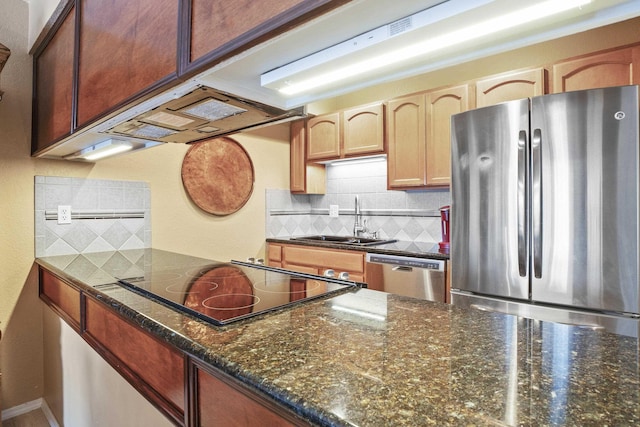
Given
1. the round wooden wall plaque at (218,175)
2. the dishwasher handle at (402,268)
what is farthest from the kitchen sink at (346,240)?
the round wooden wall plaque at (218,175)

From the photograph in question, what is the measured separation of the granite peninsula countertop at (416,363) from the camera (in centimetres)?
50

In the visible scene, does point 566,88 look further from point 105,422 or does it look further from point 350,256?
point 105,422

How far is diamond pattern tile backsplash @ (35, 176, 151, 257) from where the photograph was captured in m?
2.20

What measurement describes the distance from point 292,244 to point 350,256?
686 mm

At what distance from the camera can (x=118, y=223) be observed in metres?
2.45

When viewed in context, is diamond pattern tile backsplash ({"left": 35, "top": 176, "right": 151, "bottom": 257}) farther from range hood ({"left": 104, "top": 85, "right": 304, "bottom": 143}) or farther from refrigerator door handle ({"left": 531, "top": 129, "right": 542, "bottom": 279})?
refrigerator door handle ({"left": 531, "top": 129, "right": 542, "bottom": 279})

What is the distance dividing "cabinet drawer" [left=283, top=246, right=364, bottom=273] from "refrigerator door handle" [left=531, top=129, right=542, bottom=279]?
1281 mm

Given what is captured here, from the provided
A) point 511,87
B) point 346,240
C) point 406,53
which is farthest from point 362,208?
point 406,53

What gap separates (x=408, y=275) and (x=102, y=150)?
2.09 meters

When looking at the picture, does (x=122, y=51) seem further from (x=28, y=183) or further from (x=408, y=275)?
(x=408, y=275)

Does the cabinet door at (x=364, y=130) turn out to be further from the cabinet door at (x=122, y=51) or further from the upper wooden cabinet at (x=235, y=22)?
the upper wooden cabinet at (x=235, y=22)

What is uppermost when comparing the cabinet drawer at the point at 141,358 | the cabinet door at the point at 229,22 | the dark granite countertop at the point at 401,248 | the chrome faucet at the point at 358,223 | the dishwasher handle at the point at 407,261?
the cabinet door at the point at 229,22

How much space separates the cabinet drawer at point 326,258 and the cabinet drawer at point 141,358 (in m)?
1.88

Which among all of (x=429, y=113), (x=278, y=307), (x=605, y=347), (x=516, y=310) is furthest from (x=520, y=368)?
(x=429, y=113)
